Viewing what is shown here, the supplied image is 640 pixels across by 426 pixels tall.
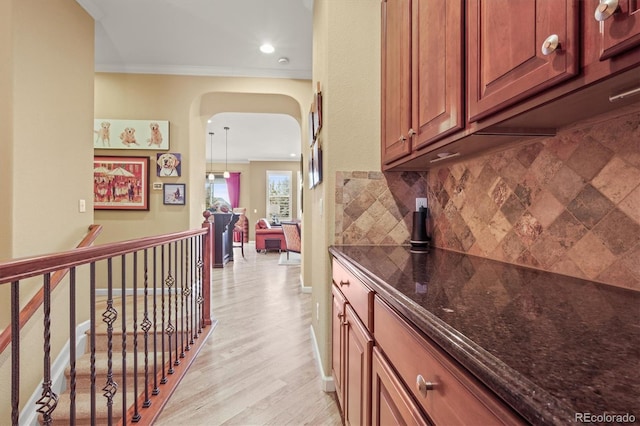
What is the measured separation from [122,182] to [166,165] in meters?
0.60

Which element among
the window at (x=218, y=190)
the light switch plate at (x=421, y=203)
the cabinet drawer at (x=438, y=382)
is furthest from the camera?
the window at (x=218, y=190)

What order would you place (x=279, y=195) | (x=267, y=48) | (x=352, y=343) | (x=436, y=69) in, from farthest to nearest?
1. (x=279, y=195)
2. (x=267, y=48)
3. (x=352, y=343)
4. (x=436, y=69)

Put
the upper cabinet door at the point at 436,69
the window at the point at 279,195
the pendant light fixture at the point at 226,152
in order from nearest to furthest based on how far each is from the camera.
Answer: the upper cabinet door at the point at 436,69, the pendant light fixture at the point at 226,152, the window at the point at 279,195

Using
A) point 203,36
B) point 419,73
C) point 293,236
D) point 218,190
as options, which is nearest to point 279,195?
point 218,190

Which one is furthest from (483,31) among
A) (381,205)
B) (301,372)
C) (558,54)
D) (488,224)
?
(301,372)

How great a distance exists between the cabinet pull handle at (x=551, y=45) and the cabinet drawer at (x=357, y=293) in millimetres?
845

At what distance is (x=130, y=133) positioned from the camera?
4.12 metres

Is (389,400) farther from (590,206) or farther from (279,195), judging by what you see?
(279,195)

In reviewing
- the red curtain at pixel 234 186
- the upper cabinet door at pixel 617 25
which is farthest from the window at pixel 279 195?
the upper cabinet door at pixel 617 25

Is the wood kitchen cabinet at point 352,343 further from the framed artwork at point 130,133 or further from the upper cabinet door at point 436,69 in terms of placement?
the framed artwork at point 130,133

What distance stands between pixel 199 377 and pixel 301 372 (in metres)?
0.73

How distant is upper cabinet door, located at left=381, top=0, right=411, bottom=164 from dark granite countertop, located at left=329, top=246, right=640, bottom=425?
2.61 ft

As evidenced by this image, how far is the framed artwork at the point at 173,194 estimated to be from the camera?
4.18 metres

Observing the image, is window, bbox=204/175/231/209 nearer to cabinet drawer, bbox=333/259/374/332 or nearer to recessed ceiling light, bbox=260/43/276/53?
recessed ceiling light, bbox=260/43/276/53
